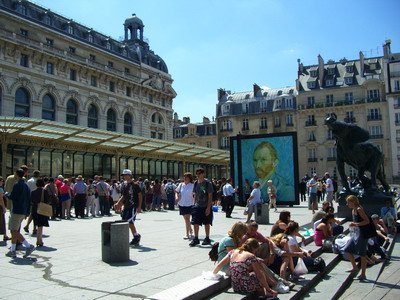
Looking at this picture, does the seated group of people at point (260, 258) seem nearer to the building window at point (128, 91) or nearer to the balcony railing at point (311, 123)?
the building window at point (128, 91)

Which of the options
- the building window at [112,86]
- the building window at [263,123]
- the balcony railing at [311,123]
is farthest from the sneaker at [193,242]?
the building window at [263,123]

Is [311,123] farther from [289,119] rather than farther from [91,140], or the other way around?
[91,140]

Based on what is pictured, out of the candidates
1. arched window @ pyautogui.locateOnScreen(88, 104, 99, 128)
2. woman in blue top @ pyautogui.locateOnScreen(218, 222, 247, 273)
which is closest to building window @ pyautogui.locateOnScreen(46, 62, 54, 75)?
arched window @ pyautogui.locateOnScreen(88, 104, 99, 128)

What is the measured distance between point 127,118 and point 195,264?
45267mm

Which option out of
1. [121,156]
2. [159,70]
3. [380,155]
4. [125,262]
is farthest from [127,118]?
[125,262]

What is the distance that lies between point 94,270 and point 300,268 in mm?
3425

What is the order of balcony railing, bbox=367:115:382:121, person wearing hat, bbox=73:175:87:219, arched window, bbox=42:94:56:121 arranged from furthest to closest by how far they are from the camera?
balcony railing, bbox=367:115:382:121, arched window, bbox=42:94:56:121, person wearing hat, bbox=73:175:87:219

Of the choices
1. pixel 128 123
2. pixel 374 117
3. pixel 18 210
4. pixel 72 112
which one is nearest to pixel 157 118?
pixel 128 123

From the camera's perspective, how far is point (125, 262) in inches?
296

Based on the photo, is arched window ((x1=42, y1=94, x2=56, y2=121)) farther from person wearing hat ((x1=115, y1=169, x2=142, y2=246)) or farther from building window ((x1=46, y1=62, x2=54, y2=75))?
person wearing hat ((x1=115, y1=169, x2=142, y2=246))

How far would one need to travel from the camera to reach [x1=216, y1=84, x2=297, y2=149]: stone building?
60.4 m

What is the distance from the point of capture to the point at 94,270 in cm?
685

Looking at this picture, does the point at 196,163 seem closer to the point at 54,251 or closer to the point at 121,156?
the point at 121,156

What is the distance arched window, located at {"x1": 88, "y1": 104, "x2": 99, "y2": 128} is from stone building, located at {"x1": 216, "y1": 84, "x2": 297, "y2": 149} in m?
22.2
